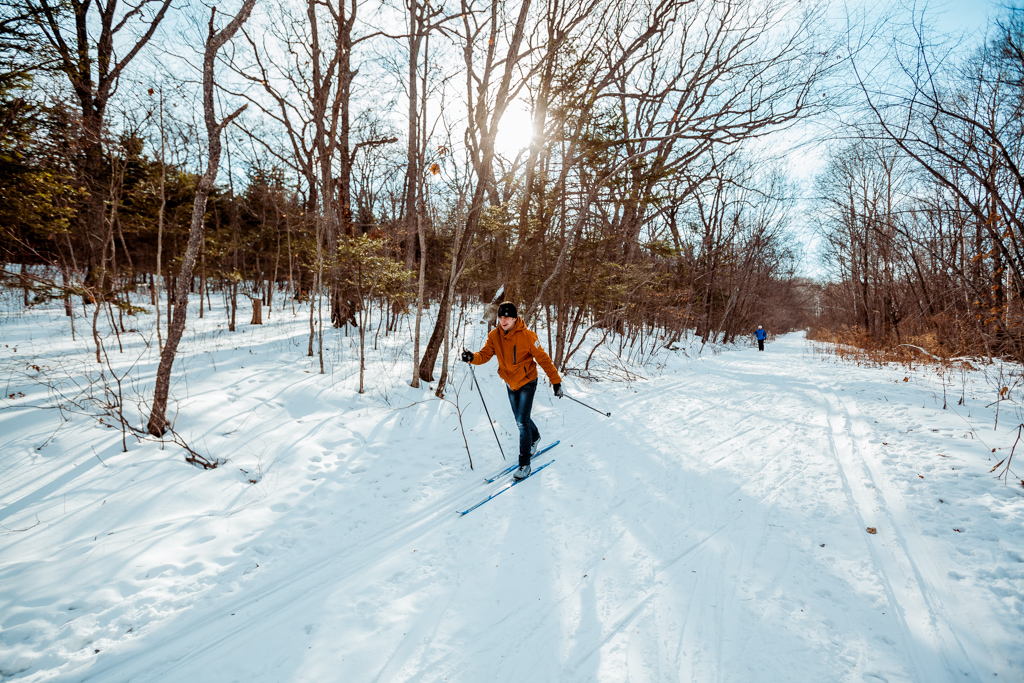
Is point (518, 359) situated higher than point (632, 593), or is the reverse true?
point (518, 359)

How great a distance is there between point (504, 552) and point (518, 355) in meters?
2.25

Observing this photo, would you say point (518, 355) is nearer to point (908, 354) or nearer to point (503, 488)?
point (503, 488)

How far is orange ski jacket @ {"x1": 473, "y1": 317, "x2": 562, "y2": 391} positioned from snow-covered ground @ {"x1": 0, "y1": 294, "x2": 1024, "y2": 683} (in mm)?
1239

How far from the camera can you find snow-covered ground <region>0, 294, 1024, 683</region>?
7.34 feet

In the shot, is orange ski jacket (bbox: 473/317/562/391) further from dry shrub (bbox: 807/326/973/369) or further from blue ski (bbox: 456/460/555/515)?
dry shrub (bbox: 807/326/973/369)

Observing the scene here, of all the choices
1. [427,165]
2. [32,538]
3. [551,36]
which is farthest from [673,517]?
[551,36]

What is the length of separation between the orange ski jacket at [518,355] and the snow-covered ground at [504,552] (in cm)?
124

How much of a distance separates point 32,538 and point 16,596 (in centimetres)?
76

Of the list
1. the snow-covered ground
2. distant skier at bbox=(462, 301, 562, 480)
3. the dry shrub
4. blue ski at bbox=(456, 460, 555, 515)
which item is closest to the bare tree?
the snow-covered ground

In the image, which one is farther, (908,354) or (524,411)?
(908,354)

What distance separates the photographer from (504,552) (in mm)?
3232

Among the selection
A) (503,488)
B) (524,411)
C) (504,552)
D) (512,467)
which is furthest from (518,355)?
(504,552)

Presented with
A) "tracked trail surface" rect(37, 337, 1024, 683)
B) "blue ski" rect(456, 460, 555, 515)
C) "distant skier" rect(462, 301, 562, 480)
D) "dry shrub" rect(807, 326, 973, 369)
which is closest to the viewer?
"tracked trail surface" rect(37, 337, 1024, 683)

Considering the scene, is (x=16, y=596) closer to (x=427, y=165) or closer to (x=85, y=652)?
(x=85, y=652)
